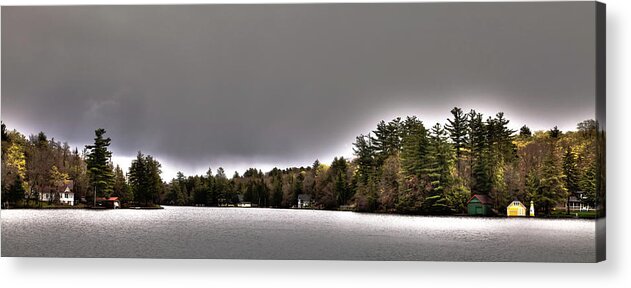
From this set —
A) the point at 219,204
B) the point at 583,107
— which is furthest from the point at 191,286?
the point at 583,107

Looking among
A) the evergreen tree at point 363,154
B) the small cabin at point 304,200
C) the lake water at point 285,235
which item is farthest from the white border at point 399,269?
the evergreen tree at point 363,154

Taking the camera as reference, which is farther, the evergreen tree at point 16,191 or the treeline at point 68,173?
the evergreen tree at point 16,191

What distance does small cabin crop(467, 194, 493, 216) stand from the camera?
40.4 ft

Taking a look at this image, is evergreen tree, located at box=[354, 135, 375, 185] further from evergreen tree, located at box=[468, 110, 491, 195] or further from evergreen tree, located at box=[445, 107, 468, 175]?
evergreen tree, located at box=[468, 110, 491, 195]

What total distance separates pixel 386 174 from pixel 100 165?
17.2 ft

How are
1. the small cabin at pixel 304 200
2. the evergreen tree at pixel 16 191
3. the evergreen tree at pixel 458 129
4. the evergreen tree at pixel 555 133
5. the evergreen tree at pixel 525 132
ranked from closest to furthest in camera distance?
the evergreen tree at pixel 555 133, the evergreen tree at pixel 525 132, the evergreen tree at pixel 458 129, the evergreen tree at pixel 16 191, the small cabin at pixel 304 200

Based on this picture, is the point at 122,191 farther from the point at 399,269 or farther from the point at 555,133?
the point at 555,133

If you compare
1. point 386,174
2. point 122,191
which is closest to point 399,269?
point 386,174

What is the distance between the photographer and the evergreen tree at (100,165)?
503 inches

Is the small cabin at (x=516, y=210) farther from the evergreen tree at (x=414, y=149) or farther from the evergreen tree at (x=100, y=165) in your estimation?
the evergreen tree at (x=100, y=165)

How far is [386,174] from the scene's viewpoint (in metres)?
12.8

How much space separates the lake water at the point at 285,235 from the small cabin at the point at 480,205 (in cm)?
12

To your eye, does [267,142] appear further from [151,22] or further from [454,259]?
[454,259]

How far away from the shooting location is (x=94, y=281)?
12.5m
